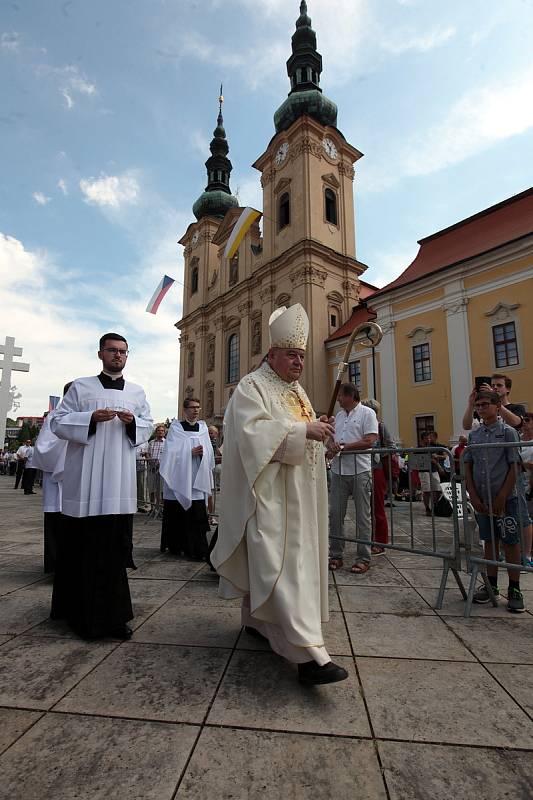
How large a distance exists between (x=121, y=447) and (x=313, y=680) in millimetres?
1937

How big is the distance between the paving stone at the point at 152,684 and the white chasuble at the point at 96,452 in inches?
35.7

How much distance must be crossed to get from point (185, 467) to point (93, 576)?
110 inches

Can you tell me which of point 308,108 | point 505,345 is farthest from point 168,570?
point 308,108

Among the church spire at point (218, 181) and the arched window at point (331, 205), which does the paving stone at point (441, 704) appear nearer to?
the arched window at point (331, 205)

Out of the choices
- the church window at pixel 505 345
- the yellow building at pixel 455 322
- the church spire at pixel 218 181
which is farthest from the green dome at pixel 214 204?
the church window at pixel 505 345

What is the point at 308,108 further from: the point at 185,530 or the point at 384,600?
the point at 384,600

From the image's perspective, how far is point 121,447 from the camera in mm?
3127

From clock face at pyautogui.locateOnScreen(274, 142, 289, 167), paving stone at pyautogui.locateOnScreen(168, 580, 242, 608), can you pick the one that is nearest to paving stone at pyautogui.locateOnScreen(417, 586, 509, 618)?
paving stone at pyautogui.locateOnScreen(168, 580, 242, 608)

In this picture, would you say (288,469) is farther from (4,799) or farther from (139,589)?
(139,589)

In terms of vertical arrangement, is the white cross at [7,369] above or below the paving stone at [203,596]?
above

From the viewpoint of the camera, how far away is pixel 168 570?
178 inches

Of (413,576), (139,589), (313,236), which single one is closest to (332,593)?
(413,576)

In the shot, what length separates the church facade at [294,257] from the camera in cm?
2698

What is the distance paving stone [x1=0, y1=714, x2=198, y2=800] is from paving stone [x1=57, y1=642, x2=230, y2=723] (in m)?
0.09
